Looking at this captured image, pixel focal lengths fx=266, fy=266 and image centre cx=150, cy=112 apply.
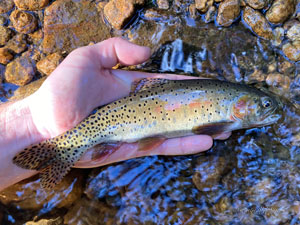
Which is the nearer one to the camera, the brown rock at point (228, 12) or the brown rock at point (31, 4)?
the brown rock at point (228, 12)

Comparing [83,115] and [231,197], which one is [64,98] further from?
[231,197]

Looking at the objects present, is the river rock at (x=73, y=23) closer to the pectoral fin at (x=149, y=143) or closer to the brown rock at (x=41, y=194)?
the pectoral fin at (x=149, y=143)

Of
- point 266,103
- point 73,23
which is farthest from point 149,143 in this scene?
point 73,23

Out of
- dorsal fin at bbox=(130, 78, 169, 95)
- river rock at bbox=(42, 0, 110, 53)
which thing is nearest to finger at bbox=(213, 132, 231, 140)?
dorsal fin at bbox=(130, 78, 169, 95)

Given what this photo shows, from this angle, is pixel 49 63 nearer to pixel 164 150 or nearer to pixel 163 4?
pixel 163 4

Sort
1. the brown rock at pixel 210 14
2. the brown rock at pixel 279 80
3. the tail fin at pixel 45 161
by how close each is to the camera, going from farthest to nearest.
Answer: the brown rock at pixel 210 14 < the brown rock at pixel 279 80 < the tail fin at pixel 45 161

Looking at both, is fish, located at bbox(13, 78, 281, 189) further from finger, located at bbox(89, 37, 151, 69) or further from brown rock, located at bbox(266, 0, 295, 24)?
brown rock, located at bbox(266, 0, 295, 24)

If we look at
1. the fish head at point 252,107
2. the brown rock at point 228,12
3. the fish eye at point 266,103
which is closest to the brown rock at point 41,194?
the fish head at point 252,107
